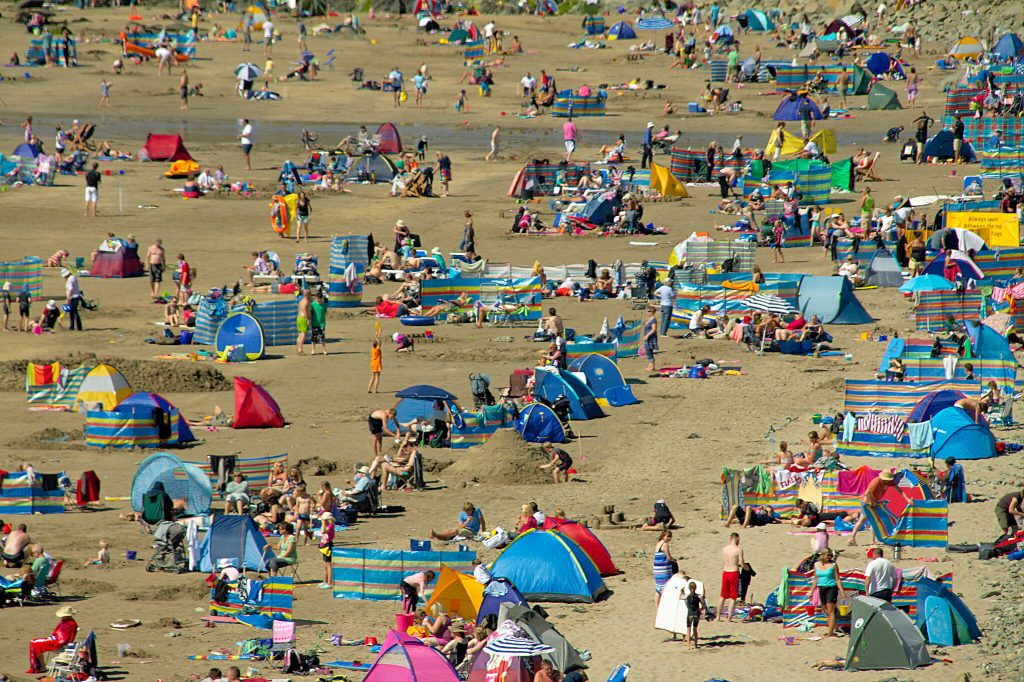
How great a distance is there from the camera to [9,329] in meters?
30.8

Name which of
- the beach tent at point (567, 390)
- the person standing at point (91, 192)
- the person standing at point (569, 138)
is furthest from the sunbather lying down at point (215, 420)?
the person standing at point (569, 138)

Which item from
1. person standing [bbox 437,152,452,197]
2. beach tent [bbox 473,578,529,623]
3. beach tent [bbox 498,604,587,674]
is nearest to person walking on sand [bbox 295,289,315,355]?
beach tent [bbox 473,578,529,623]

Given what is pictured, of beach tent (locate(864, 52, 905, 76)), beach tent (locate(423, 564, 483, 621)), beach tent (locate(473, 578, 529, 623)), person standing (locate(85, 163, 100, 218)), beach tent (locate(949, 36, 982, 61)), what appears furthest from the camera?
beach tent (locate(949, 36, 982, 61))

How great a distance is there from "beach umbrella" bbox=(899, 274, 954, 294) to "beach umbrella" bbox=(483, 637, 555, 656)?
18419 millimetres

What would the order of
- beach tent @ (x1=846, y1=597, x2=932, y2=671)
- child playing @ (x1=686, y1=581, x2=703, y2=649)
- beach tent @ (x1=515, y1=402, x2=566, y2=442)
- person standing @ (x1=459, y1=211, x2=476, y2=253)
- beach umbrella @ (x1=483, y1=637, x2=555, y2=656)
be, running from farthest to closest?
1. person standing @ (x1=459, y1=211, x2=476, y2=253)
2. beach tent @ (x1=515, y1=402, x2=566, y2=442)
3. child playing @ (x1=686, y1=581, x2=703, y2=649)
4. beach tent @ (x1=846, y1=597, x2=932, y2=671)
5. beach umbrella @ (x1=483, y1=637, x2=555, y2=656)

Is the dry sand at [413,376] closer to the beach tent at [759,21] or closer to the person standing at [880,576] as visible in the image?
the person standing at [880,576]

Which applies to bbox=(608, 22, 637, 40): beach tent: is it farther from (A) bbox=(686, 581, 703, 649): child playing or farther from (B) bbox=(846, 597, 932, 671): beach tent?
(B) bbox=(846, 597, 932, 671): beach tent

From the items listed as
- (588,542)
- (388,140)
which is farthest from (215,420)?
(388,140)

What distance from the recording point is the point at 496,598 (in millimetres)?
16922

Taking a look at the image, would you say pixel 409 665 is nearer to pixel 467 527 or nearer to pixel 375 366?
pixel 467 527

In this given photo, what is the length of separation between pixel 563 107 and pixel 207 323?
87.8ft

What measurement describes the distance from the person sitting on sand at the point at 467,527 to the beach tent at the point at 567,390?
219 inches

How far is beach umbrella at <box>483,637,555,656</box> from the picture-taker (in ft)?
48.5

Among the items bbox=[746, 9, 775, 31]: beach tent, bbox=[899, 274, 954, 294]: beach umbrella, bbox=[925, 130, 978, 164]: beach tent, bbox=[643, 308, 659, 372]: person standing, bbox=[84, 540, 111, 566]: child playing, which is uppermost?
bbox=[746, 9, 775, 31]: beach tent
